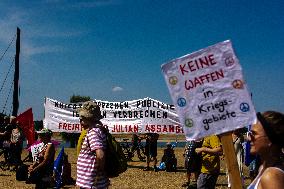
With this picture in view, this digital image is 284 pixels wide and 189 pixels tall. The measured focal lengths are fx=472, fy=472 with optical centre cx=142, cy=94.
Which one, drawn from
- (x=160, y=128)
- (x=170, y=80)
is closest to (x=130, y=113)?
(x=160, y=128)

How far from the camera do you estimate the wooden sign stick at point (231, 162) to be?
3.46 m

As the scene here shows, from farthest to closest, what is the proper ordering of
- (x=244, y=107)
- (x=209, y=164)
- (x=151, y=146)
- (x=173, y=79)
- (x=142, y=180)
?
(x=151, y=146) → (x=142, y=180) → (x=209, y=164) → (x=173, y=79) → (x=244, y=107)

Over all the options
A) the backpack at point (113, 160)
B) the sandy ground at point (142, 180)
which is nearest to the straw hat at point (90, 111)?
the backpack at point (113, 160)

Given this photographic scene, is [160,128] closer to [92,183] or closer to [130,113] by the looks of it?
[130,113]

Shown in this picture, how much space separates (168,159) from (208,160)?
1109 cm

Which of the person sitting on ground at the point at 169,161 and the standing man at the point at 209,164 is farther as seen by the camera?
the person sitting on ground at the point at 169,161

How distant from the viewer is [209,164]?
24.8 feet

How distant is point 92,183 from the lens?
16.8ft

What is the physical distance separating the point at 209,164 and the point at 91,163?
2.92 metres

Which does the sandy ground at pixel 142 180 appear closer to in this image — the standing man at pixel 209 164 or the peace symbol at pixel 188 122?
the standing man at pixel 209 164

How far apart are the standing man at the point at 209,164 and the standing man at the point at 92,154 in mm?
2611

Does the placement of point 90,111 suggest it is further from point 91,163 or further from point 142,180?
→ point 142,180

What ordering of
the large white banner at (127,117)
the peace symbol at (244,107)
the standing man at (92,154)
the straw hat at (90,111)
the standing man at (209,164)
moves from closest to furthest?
the peace symbol at (244,107) → the standing man at (92,154) → the straw hat at (90,111) → the standing man at (209,164) → the large white banner at (127,117)

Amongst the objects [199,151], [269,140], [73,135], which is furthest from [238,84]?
[73,135]
